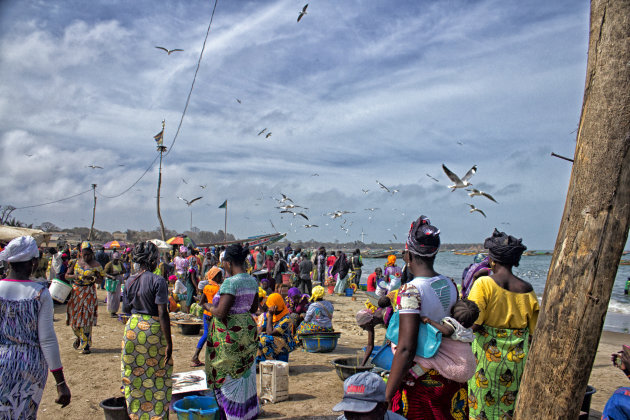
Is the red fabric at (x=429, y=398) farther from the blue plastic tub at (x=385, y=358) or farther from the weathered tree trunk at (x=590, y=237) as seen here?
the weathered tree trunk at (x=590, y=237)

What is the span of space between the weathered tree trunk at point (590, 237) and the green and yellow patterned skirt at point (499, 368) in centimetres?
143

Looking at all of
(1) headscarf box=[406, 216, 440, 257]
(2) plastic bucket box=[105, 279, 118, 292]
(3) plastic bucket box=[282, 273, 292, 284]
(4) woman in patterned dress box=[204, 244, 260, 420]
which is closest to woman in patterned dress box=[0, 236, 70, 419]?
(4) woman in patterned dress box=[204, 244, 260, 420]

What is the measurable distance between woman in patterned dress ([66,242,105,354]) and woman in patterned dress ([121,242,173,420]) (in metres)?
4.19

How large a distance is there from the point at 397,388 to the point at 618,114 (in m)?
1.67

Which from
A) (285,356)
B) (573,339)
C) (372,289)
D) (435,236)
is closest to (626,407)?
(573,339)

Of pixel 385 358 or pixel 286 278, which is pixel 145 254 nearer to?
pixel 385 358

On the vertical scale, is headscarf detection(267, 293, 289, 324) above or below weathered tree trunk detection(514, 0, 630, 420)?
below

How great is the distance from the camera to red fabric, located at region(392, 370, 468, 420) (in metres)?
2.57

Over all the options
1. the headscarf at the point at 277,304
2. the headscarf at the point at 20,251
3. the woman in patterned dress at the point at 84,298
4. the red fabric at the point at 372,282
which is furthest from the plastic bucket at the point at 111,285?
the headscarf at the point at 20,251

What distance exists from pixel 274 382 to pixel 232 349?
66.3 inches

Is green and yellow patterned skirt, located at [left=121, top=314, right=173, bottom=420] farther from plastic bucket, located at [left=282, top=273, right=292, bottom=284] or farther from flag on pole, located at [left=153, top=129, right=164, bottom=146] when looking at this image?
flag on pole, located at [left=153, top=129, right=164, bottom=146]

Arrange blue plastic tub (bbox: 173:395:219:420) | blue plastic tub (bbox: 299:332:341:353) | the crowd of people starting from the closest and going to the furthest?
the crowd of people → blue plastic tub (bbox: 173:395:219:420) → blue plastic tub (bbox: 299:332:341:353)

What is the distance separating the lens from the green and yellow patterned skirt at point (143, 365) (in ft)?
13.5

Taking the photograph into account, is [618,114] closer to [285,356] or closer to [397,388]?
[397,388]
